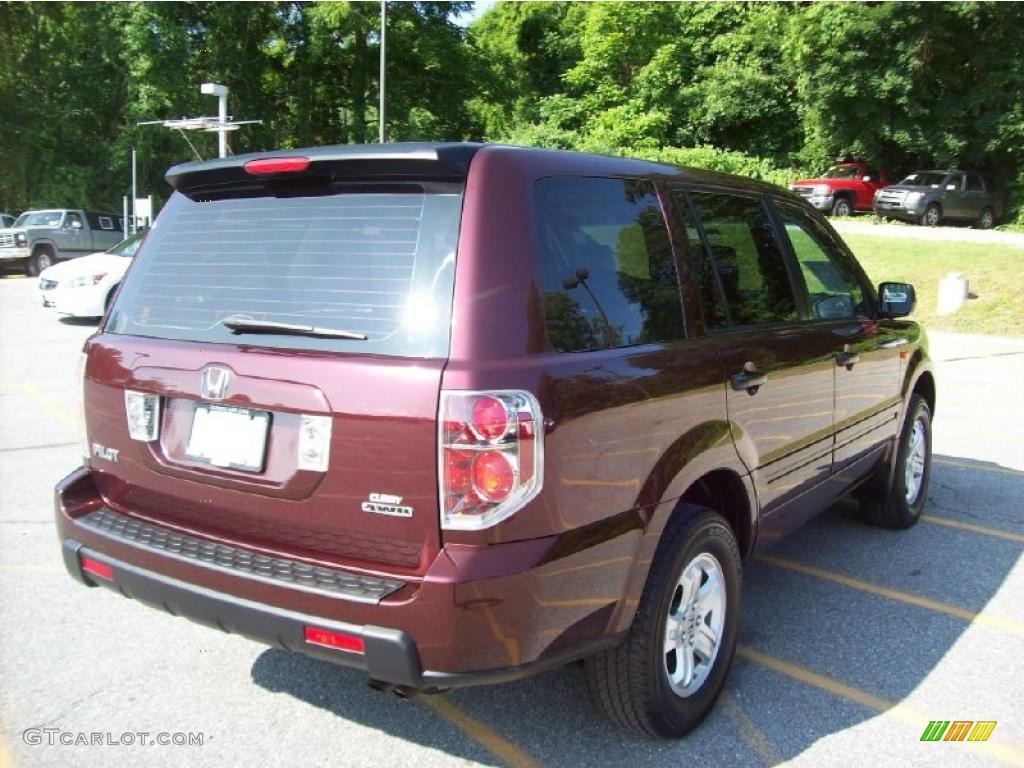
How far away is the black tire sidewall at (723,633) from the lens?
8.66 feet

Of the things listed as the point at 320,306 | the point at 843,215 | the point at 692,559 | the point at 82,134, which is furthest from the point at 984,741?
the point at 82,134

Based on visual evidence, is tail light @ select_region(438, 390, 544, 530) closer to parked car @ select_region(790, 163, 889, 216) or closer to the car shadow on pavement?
the car shadow on pavement

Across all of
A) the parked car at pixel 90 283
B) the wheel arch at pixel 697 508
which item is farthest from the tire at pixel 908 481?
the parked car at pixel 90 283

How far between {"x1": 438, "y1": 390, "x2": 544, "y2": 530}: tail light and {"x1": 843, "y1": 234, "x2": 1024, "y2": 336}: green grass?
14.4 metres

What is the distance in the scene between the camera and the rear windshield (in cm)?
230

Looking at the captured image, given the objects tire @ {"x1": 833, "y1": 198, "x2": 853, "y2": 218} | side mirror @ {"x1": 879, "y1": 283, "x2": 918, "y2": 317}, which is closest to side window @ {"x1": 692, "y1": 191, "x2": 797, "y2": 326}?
side mirror @ {"x1": 879, "y1": 283, "x2": 918, "y2": 317}

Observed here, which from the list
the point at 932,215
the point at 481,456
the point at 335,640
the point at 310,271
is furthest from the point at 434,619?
the point at 932,215

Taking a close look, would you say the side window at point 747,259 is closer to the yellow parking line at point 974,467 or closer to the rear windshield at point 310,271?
the rear windshield at point 310,271

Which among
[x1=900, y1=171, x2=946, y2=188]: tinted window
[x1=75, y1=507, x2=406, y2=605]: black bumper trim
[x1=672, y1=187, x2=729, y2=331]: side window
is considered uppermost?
[x1=900, y1=171, x2=946, y2=188]: tinted window

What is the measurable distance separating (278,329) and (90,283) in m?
12.8

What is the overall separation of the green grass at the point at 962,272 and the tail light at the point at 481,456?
14353 mm

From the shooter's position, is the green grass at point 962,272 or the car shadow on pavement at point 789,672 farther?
the green grass at point 962,272

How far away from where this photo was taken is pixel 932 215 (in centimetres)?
2486

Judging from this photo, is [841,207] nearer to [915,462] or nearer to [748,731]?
[915,462]
